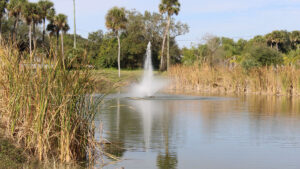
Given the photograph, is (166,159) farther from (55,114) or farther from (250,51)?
(250,51)

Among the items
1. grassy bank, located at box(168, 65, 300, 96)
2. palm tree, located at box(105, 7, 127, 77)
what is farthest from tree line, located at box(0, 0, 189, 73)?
grassy bank, located at box(168, 65, 300, 96)

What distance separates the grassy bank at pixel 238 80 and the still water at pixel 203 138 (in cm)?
789

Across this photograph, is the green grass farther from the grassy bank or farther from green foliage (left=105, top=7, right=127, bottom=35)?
green foliage (left=105, top=7, right=127, bottom=35)

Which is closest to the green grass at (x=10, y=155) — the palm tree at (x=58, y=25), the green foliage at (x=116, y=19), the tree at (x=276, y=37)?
the green foliage at (x=116, y=19)

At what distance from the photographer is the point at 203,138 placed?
1002 cm

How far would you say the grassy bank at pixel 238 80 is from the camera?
23.9 meters

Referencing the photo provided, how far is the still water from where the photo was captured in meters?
7.64

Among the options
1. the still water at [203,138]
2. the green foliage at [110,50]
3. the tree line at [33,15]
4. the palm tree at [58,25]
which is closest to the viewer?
the still water at [203,138]

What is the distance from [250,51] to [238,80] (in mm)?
19619

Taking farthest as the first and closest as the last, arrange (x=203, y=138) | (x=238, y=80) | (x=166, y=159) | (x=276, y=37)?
(x=276, y=37), (x=238, y=80), (x=203, y=138), (x=166, y=159)

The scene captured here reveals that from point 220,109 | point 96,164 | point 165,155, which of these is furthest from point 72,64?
point 220,109

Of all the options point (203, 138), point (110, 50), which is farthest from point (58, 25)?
point (203, 138)

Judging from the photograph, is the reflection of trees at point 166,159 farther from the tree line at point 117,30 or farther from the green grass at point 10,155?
the tree line at point 117,30

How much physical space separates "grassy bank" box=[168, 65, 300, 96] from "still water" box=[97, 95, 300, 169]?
7892 millimetres
